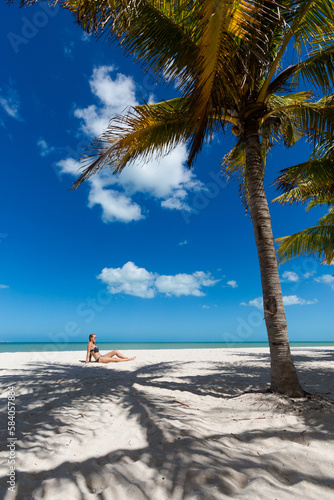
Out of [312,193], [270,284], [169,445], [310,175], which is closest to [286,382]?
[270,284]

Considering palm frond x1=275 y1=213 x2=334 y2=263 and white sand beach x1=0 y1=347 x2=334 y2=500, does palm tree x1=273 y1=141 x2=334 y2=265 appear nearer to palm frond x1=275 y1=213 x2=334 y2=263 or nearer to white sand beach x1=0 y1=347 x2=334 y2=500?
palm frond x1=275 y1=213 x2=334 y2=263

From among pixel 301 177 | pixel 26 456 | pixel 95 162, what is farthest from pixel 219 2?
pixel 26 456

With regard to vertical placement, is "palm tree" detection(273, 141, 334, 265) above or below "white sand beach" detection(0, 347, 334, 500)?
above

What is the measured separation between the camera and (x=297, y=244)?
941 centimetres

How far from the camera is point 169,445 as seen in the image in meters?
2.52

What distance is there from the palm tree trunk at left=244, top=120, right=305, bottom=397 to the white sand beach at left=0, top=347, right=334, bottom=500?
1.03ft

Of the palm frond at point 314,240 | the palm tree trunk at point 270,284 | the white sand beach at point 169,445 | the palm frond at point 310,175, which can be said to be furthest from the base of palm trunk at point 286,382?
the palm frond at point 314,240

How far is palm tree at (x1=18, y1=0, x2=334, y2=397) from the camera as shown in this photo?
3357 millimetres

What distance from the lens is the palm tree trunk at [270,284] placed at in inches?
154

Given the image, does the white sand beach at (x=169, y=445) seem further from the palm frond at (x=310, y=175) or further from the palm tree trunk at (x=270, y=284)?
the palm frond at (x=310, y=175)

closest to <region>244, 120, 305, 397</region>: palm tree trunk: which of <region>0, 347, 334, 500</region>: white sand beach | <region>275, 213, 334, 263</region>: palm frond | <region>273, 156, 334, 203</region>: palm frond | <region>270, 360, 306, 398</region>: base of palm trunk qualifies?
<region>270, 360, 306, 398</region>: base of palm trunk

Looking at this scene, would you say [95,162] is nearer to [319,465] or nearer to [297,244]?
[319,465]

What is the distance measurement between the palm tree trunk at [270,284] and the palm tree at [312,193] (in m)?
1.80

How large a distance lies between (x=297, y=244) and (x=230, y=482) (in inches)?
349
